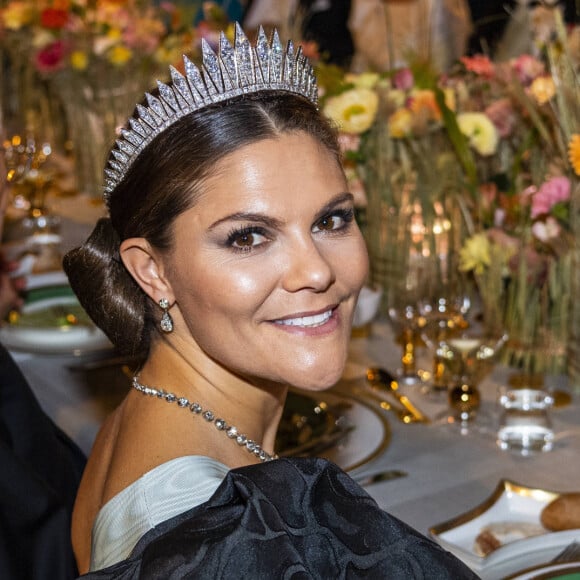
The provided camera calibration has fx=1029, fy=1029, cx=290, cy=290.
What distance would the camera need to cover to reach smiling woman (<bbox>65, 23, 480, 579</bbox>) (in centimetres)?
128

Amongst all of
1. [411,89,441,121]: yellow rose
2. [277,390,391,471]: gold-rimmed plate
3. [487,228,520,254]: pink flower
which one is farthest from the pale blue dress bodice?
[411,89,441,121]: yellow rose

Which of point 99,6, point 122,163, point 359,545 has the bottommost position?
point 359,545

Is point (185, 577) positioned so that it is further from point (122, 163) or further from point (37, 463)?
point (37, 463)

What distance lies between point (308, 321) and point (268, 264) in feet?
0.32

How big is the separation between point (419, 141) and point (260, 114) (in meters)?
1.31

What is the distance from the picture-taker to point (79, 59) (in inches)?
159

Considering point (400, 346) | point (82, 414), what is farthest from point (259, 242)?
point (400, 346)

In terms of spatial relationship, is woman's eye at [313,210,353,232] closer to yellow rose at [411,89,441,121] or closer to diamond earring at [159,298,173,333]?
diamond earring at [159,298,173,333]

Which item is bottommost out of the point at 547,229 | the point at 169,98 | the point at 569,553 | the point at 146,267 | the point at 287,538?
the point at 569,553

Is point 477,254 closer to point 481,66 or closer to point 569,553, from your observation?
point 481,66

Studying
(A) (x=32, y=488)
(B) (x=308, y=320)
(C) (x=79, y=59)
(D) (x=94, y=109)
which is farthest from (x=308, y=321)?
(D) (x=94, y=109)

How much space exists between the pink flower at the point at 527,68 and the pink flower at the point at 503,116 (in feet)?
0.25

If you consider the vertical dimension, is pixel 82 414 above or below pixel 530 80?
below

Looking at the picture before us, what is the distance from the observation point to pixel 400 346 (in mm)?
2488
